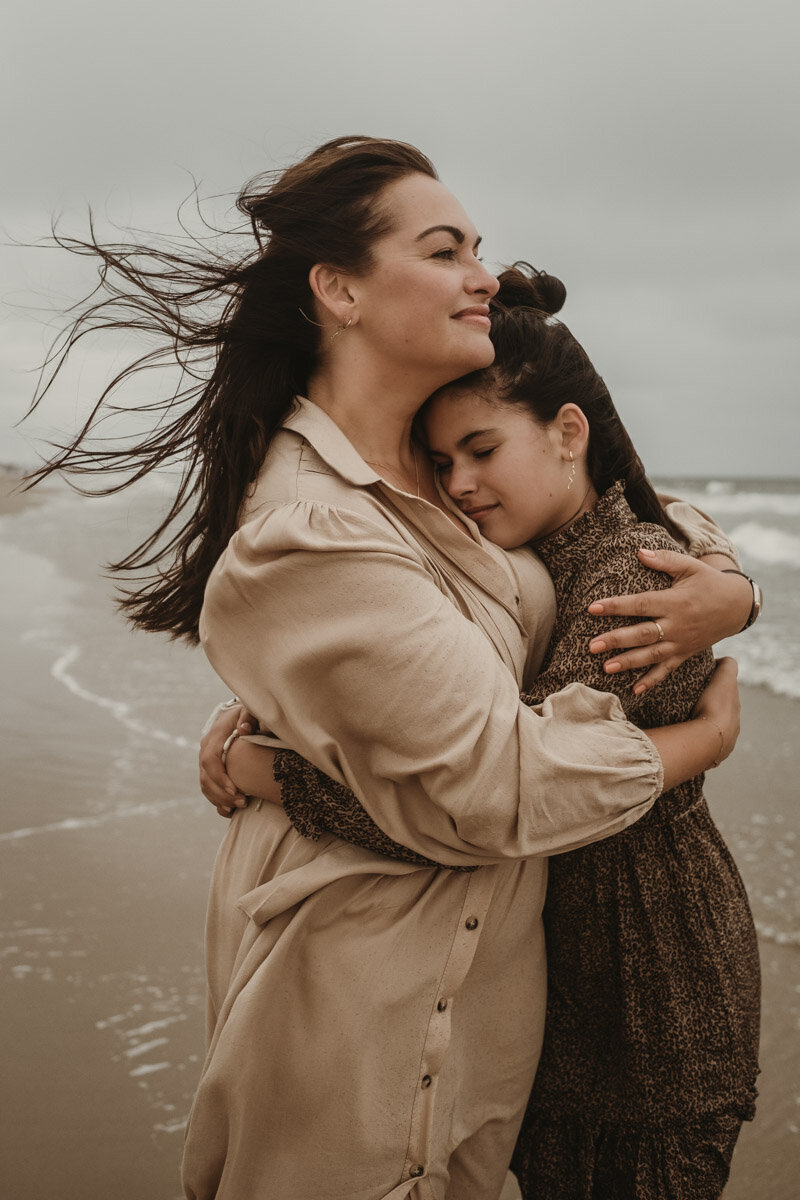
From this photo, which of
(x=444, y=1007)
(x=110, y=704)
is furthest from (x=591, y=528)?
(x=110, y=704)

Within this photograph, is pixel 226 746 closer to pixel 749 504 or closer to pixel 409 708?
pixel 409 708

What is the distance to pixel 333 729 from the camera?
1890 mm

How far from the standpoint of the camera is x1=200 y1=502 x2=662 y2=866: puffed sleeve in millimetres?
1789

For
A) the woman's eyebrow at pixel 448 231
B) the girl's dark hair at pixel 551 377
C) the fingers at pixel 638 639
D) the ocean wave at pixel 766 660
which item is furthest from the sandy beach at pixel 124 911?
the woman's eyebrow at pixel 448 231

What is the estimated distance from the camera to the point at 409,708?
1.79m

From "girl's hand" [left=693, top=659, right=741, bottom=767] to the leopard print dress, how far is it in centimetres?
3

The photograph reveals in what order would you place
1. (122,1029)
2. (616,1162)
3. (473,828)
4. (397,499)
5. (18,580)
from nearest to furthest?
(473,828) → (397,499) → (616,1162) → (122,1029) → (18,580)

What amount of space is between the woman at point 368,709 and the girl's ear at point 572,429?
0.26 meters

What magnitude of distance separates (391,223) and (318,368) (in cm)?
35

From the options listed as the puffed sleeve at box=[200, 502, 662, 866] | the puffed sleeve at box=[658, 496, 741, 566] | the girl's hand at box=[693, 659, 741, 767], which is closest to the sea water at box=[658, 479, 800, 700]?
the puffed sleeve at box=[658, 496, 741, 566]

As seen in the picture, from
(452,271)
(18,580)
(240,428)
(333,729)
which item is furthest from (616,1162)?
A: (18,580)

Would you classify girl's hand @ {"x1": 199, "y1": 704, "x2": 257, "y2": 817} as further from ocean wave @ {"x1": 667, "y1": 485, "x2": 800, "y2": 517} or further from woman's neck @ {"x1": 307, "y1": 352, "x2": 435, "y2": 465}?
ocean wave @ {"x1": 667, "y1": 485, "x2": 800, "y2": 517}

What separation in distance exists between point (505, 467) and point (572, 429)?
0.21 metres

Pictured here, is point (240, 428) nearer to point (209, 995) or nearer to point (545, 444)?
point (545, 444)
